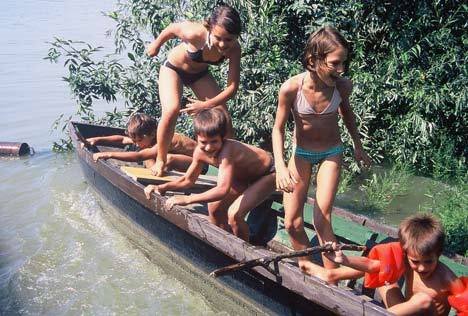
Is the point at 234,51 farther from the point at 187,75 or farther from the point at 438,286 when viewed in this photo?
the point at 438,286

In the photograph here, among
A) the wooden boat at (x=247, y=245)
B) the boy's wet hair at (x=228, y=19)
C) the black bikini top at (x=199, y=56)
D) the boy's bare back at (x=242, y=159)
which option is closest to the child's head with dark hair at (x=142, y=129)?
the wooden boat at (x=247, y=245)

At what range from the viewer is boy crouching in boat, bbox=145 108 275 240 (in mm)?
4406

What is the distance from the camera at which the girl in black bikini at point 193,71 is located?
5.09 metres

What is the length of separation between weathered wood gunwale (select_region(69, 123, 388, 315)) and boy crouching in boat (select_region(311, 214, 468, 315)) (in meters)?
0.15

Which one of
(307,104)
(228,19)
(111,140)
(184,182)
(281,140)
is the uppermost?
(228,19)

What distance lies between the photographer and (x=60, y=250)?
6.10 metres

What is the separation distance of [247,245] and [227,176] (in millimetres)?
581

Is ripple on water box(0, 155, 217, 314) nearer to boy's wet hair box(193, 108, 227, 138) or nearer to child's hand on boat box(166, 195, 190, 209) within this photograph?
child's hand on boat box(166, 195, 190, 209)

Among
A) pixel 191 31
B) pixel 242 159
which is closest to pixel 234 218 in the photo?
pixel 242 159

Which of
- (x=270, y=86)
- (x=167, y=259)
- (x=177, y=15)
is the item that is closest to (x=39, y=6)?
(x=177, y=15)

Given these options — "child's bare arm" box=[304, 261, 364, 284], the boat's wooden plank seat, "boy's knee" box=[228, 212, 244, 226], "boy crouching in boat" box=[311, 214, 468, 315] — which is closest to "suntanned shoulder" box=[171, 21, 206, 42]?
the boat's wooden plank seat

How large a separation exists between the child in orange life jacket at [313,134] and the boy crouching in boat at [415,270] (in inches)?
20.8

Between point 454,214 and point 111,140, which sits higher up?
point 111,140

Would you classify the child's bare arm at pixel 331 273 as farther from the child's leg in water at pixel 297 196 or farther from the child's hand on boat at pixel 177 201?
the child's hand on boat at pixel 177 201
